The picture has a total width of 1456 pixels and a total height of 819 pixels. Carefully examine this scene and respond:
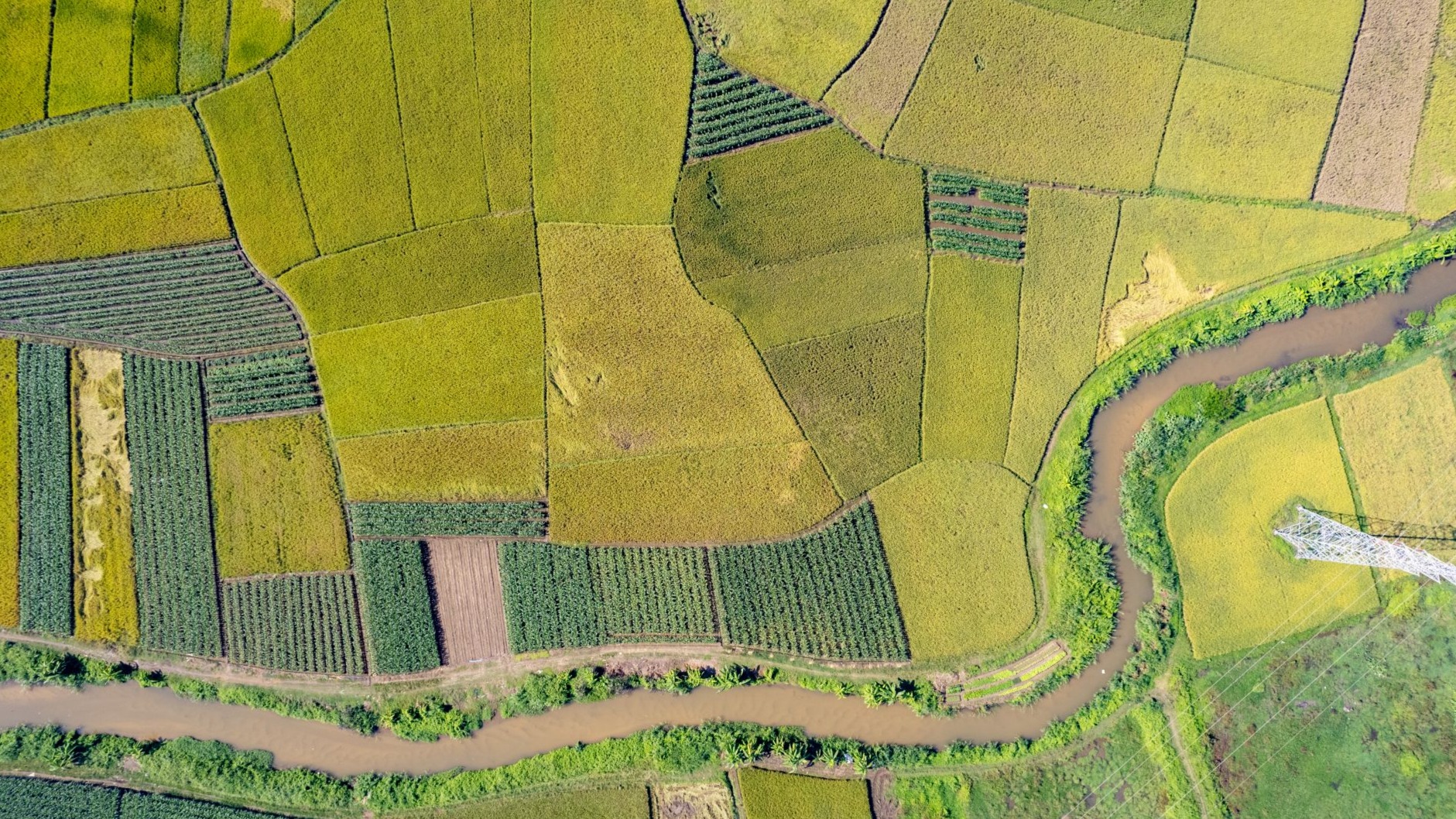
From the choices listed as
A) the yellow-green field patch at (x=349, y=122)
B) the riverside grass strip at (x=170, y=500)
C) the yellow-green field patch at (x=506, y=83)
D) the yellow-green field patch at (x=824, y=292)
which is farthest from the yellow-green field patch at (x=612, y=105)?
the riverside grass strip at (x=170, y=500)

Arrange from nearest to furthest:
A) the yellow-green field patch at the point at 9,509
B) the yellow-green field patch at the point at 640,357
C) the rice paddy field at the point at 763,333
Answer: the rice paddy field at the point at 763,333 < the yellow-green field patch at the point at 640,357 < the yellow-green field patch at the point at 9,509

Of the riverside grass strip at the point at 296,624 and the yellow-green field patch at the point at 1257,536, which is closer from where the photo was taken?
the yellow-green field patch at the point at 1257,536

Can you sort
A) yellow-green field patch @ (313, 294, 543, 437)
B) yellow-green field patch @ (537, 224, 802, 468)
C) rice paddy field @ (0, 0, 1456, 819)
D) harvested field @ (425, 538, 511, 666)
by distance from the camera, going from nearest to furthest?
rice paddy field @ (0, 0, 1456, 819) → yellow-green field patch @ (537, 224, 802, 468) → yellow-green field patch @ (313, 294, 543, 437) → harvested field @ (425, 538, 511, 666)

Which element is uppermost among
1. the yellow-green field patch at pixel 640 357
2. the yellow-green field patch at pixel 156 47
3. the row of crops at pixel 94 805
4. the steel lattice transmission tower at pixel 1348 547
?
the yellow-green field patch at pixel 156 47

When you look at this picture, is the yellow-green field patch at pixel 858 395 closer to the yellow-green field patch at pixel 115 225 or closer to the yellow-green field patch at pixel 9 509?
the yellow-green field patch at pixel 115 225

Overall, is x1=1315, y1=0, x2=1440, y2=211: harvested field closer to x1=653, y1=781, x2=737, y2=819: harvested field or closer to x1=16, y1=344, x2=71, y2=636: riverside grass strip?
x1=653, y1=781, x2=737, y2=819: harvested field

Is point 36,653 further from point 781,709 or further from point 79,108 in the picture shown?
point 781,709

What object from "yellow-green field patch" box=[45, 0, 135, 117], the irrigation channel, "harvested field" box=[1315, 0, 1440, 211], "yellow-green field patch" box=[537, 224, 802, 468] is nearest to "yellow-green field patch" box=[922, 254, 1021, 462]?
the irrigation channel
